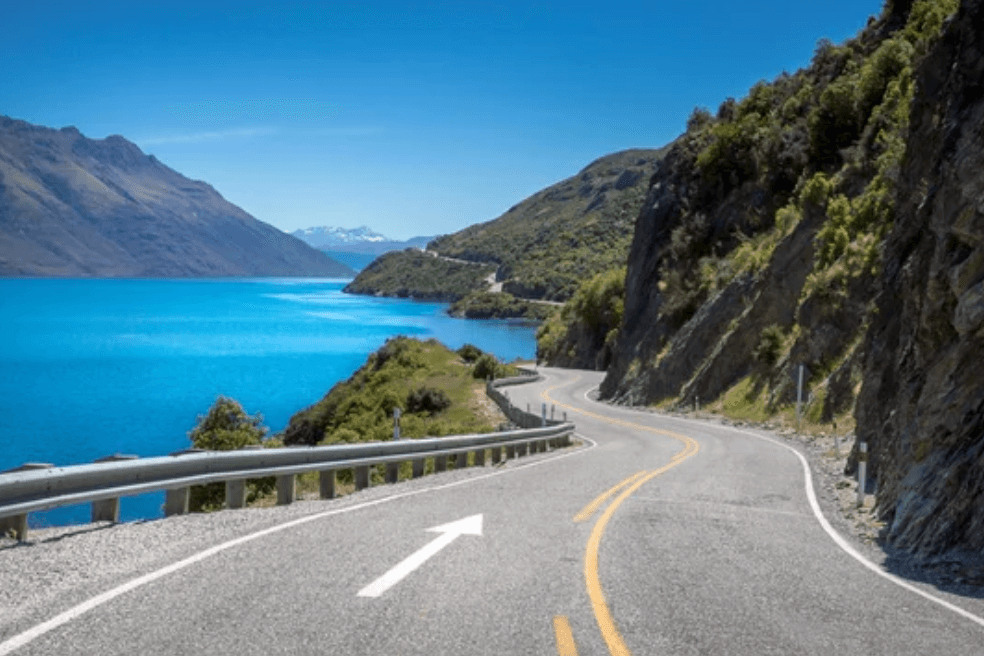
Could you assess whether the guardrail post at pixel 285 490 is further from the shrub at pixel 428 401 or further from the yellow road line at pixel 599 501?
the shrub at pixel 428 401

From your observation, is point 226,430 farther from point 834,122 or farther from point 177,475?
point 834,122

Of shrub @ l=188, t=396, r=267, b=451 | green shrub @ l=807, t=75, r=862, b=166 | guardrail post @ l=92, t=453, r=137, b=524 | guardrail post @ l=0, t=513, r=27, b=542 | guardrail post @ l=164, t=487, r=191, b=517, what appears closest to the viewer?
guardrail post @ l=0, t=513, r=27, b=542

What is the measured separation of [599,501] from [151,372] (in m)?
95.3

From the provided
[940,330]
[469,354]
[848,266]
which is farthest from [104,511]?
[469,354]

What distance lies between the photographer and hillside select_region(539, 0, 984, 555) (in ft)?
38.3

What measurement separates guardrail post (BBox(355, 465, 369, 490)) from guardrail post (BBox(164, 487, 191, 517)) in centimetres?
400

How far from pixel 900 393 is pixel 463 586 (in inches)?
357

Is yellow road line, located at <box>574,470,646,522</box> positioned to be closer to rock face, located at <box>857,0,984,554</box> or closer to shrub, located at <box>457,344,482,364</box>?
rock face, located at <box>857,0,984,554</box>

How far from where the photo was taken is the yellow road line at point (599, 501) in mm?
11789

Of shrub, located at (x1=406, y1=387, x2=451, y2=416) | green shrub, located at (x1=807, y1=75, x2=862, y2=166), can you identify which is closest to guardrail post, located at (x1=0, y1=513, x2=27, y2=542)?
green shrub, located at (x1=807, y1=75, x2=862, y2=166)

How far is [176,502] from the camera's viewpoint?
10.3 m

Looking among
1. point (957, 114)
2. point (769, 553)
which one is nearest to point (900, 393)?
point (957, 114)

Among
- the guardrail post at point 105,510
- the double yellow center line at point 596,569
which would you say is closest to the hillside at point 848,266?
the double yellow center line at point 596,569

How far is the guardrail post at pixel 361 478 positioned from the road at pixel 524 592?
146 centimetres
